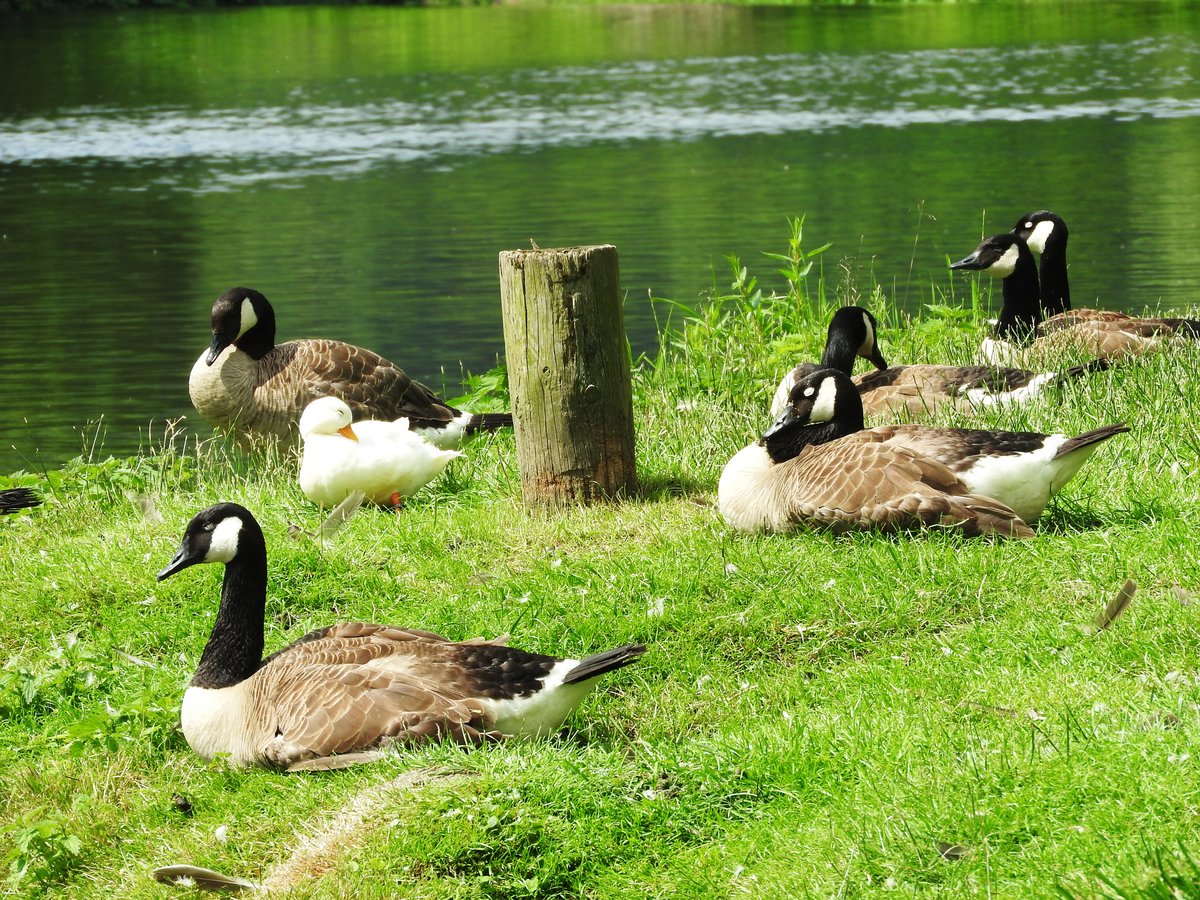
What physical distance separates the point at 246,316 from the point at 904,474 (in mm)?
5467

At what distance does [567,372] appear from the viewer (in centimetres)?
769

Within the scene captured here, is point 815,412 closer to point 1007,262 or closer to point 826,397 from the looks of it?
point 826,397

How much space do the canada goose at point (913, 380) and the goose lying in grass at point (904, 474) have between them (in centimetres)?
139

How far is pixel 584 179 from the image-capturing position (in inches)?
1078

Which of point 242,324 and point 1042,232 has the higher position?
point 1042,232

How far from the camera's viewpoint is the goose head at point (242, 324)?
997 centimetres

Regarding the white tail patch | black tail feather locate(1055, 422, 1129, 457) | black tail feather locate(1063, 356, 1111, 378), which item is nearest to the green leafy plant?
the white tail patch

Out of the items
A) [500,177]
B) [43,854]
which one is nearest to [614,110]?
[500,177]

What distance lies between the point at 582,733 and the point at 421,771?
0.86m

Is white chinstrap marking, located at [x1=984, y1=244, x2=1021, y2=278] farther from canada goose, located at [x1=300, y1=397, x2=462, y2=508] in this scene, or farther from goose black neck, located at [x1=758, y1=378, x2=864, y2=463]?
canada goose, located at [x1=300, y1=397, x2=462, y2=508]

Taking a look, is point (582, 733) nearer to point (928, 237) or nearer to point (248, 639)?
point (248, 639)

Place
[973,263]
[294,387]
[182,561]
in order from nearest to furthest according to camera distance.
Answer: [182,561] → [294,387] → [973,263]

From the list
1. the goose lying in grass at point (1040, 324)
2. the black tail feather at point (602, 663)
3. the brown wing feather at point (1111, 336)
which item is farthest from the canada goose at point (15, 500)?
the brown wing feather at point (1111, 336)

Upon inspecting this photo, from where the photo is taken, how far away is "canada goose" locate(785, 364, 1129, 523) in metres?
6.58
